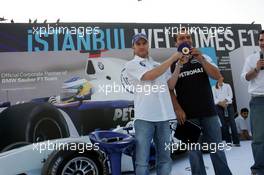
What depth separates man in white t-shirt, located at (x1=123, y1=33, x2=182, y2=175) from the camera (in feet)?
7.38

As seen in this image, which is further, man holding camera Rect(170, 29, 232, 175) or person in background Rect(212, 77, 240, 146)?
person in background Rect(212, 77, 240, 146)

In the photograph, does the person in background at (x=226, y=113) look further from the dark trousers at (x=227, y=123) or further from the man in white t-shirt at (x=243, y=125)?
the man in white t-shirt at (x=243, y=125)

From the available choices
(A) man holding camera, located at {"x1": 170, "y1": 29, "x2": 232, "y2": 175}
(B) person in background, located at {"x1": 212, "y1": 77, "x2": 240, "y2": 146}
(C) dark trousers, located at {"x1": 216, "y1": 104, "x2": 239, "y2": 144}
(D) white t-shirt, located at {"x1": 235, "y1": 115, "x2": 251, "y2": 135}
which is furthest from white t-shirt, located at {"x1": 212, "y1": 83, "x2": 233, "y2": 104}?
(A) man holding camera, located at {"x1": 170, "y1": 29, "x2": 232, "y2": 175}

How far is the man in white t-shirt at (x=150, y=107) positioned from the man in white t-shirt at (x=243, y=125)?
4.57 meters

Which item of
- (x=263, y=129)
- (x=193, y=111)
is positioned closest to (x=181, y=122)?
(x=193, y=111)

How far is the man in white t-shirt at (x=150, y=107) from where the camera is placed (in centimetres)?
225

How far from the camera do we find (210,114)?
245cm

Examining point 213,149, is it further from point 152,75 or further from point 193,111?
point 152,75

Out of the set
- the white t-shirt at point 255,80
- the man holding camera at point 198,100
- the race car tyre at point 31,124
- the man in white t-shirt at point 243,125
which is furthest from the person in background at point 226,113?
the man holding camera at point 198,100

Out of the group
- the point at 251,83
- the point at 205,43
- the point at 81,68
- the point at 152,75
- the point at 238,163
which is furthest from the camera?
the point at 205,43

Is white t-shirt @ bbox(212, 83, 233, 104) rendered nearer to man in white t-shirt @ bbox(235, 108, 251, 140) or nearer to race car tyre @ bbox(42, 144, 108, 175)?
man in white t-shirt @ bbox(235, 108, 251, 140)

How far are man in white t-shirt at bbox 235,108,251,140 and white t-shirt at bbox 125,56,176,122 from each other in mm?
4586

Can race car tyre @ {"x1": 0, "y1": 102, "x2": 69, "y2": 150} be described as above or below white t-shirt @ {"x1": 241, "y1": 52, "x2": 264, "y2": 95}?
below

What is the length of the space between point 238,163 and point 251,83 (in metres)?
1.41
